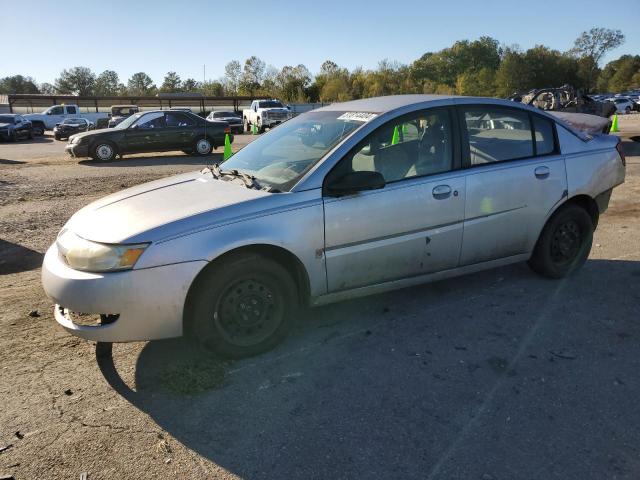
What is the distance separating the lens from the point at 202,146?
17.8 meters

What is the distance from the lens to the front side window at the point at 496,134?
166 inches

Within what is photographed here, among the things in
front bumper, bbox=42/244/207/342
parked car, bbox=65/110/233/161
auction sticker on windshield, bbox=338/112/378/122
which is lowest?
front bumper, bbox=42/244/207/342

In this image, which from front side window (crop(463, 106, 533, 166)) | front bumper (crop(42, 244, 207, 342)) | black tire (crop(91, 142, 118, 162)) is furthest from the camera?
black tire (crop(91, 142, 118, 162))

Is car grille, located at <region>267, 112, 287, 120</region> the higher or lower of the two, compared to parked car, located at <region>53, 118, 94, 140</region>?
higher

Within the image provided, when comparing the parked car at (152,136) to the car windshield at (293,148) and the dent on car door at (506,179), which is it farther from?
the dent on car door at (506,179)

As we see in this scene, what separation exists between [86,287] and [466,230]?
2.77 metres

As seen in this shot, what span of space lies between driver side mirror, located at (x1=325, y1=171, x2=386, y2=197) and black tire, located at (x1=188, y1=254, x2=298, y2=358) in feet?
2.09

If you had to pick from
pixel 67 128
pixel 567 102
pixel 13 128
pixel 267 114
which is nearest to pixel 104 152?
pixel 567 102

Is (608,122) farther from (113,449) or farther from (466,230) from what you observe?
(113,449)

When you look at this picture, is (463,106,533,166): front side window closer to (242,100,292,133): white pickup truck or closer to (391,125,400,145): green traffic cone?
(391,125,400,145): green traffic cone

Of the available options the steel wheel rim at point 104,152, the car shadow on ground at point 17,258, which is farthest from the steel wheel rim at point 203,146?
the car shadow on ground at point 17,258

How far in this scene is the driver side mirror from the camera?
3.50m

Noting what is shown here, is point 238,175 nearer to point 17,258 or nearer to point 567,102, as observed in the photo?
point 17,258

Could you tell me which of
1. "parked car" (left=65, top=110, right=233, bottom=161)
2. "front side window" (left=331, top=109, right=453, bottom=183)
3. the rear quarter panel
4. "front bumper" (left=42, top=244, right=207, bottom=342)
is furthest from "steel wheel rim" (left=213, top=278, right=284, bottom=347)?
"parked car" (left=65, top=110, right=233, bottom=161)
